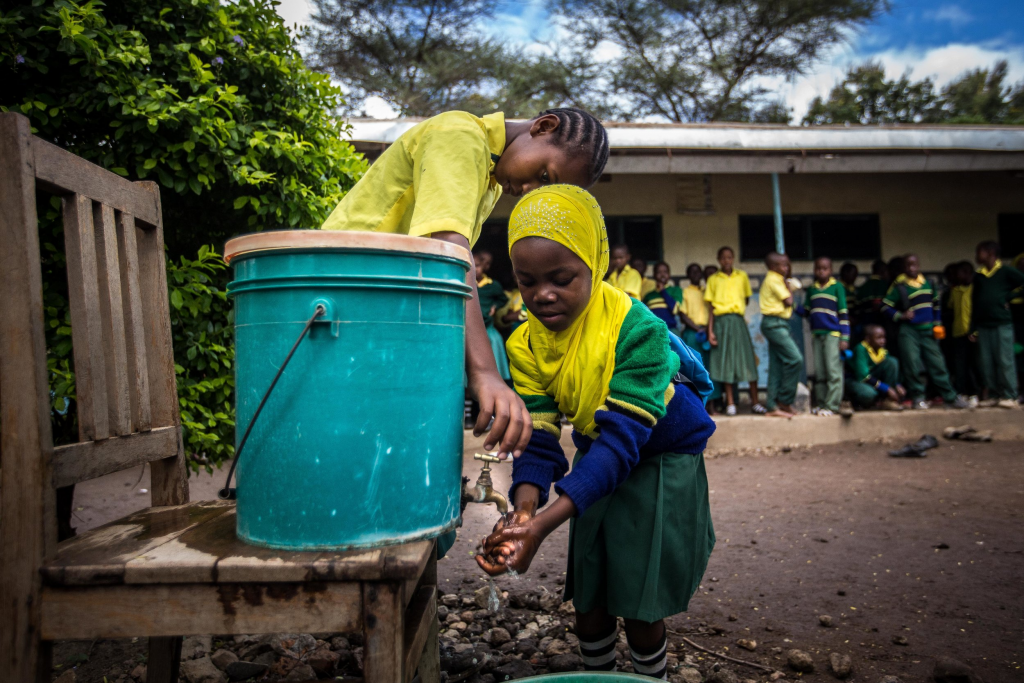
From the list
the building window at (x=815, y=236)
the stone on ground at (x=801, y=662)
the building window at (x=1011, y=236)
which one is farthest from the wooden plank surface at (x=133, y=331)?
the building window at (x=1011, y=236)

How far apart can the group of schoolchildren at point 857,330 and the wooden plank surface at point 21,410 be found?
21.4ft

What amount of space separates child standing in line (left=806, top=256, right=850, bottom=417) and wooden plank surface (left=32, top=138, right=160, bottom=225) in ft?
23.2

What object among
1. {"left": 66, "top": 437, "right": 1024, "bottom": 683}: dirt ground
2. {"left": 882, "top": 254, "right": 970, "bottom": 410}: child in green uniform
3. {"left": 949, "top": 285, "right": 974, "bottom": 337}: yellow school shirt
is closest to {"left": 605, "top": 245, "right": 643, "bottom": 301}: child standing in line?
{"left": 66, "top": 437, "right": 1024, "bottom": 683}: dirt ground

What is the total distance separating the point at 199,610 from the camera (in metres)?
1.15

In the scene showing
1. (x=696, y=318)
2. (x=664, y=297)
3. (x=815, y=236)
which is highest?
(x=815, y=236)

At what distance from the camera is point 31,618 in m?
1.15

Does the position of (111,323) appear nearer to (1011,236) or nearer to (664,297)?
(664,297)

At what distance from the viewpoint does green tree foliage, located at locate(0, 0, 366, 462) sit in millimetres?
2447

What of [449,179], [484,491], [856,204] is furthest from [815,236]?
[484,491]

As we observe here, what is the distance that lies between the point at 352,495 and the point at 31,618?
0.57m

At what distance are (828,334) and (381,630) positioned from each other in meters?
7.34

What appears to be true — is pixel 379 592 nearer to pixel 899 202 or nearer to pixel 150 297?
pixel 150 297

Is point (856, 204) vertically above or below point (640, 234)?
above

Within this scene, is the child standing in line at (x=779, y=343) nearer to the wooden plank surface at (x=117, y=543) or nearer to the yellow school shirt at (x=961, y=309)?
the yellow school shirt at (x=961, y=309)
